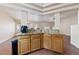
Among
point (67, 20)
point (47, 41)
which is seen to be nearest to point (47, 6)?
point (67, 20)

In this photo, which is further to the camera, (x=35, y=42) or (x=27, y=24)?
(x=35, y=42)

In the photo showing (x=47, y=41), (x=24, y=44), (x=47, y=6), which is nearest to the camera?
(x=47, y=6)

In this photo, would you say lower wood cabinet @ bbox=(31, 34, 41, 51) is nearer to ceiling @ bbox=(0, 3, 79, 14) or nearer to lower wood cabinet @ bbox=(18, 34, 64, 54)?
lower wood cabinet @ bbox=(18, 34, 64, 54)

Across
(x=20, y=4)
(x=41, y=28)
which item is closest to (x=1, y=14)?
(x=20, y=4)

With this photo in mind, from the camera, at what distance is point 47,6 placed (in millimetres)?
2076

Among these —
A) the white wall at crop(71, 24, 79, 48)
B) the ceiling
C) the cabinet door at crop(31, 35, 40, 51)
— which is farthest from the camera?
the cabinet door at crop(31, 35, 40, 51)

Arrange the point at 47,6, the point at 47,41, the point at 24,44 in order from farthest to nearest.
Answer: the point at 47,41
the point at 24,44
the point at 47,6

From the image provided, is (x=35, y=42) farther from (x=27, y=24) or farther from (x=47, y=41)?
(x=27, y=24)

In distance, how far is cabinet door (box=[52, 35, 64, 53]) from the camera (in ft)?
7.20

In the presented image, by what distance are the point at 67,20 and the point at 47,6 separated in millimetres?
543

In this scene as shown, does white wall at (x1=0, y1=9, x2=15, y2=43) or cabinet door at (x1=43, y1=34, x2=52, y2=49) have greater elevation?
white wall at (x1=0, y1=9, x2=15, y2=43)

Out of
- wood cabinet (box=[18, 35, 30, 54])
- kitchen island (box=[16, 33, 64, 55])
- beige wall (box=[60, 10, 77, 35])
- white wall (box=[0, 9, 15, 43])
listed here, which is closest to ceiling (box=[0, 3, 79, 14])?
beige wall (box=[60, 10, 77, 35])

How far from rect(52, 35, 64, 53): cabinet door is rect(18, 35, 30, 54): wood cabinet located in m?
0.63

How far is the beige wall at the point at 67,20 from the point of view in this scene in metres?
2.05
